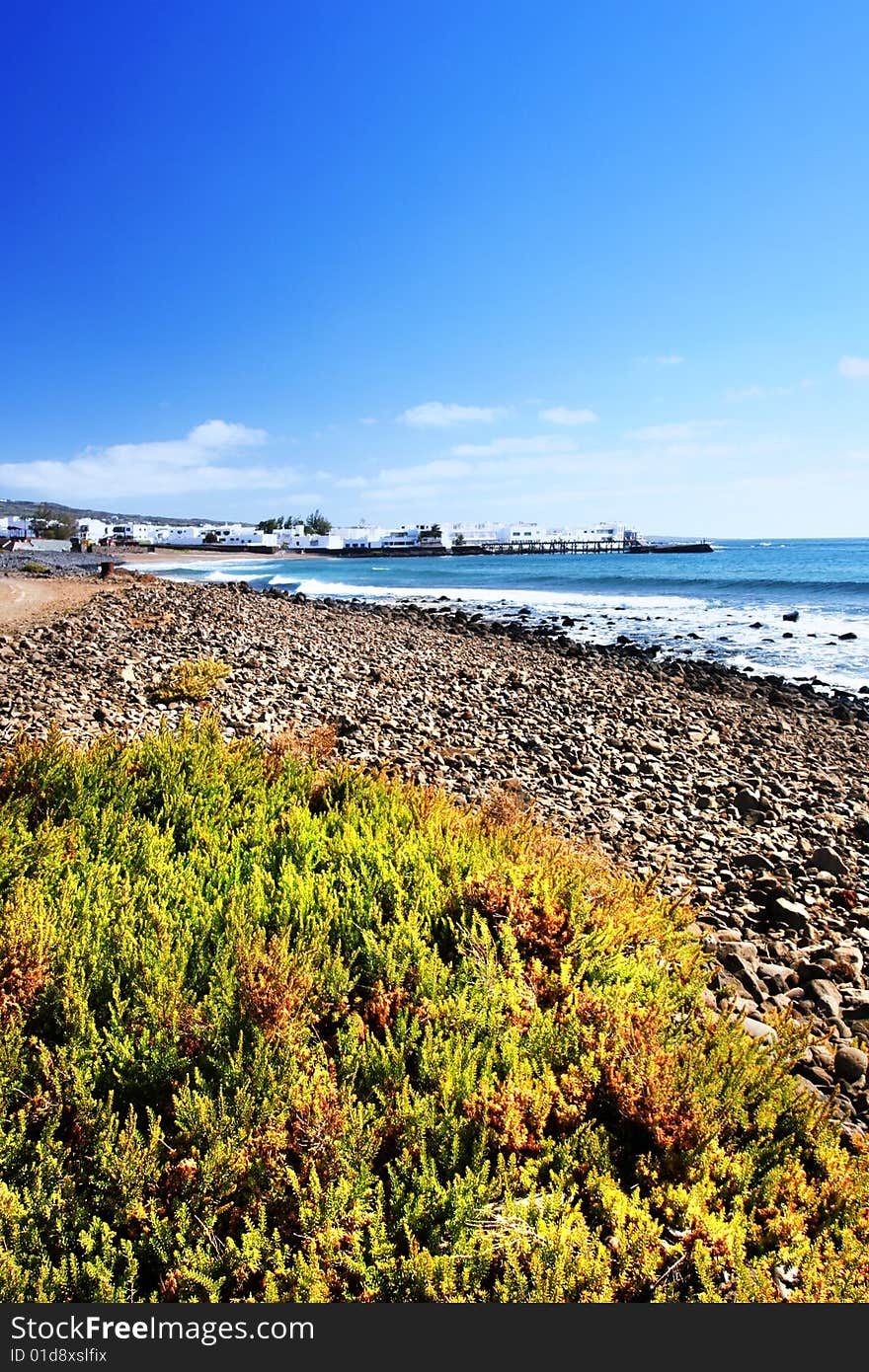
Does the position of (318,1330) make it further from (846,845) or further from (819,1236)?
(846,845)

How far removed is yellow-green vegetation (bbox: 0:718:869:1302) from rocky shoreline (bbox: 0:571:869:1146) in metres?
1.00

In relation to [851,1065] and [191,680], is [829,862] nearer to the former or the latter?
[851,1065]

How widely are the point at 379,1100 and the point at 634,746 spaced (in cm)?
881

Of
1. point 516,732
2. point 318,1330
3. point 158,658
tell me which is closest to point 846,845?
point 516,732

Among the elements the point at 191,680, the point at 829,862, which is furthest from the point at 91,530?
the point at 829,862

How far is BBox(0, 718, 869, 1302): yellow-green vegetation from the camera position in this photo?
2.27m

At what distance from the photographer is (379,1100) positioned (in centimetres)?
288

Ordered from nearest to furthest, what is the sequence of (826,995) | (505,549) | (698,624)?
(826,995), (698,624), (505,549)

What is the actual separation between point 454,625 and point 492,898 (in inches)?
925

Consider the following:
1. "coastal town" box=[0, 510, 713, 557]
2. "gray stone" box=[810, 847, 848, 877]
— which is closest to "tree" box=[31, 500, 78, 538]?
"coastal town" box=[0, 510, 713, 557]

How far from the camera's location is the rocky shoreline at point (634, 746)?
526 centimetres

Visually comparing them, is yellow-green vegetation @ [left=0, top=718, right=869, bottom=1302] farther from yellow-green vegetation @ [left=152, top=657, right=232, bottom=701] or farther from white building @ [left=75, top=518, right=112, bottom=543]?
white building @ [left=75, top=518, right=112, bottom=543]

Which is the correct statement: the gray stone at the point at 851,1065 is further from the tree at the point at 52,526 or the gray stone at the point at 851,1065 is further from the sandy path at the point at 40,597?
the tree at the point at 52,526

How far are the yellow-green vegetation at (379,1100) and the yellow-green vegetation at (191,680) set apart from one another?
234 inches
